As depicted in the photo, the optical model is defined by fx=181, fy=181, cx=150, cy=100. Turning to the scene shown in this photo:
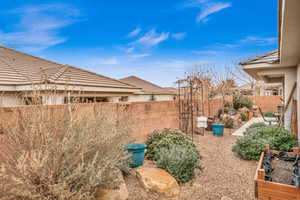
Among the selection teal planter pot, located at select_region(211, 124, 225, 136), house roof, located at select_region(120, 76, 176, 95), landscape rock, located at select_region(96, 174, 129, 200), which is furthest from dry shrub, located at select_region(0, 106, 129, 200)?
house roof, located at select_region(120, 76, 176, 95)

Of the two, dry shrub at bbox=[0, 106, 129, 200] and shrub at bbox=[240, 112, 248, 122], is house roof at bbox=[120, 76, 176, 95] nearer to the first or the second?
shrub at bbox=[240, 112, 248, 122]

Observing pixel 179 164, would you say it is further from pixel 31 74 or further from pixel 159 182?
pixel 31 74

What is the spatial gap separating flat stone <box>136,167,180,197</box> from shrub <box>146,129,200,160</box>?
3.65 ft

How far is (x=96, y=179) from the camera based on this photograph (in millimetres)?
2230

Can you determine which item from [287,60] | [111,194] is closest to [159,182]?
[111,194]

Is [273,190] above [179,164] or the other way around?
above

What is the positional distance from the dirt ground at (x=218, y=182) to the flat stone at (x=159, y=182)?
0.35 ft

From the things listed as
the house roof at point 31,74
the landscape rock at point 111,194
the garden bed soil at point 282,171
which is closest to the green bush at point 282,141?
the garden bed soil at point 282,171

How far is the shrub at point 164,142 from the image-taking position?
4.80 meters

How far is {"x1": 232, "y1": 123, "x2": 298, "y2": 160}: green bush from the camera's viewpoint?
15.7ft

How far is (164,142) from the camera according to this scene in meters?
4.84

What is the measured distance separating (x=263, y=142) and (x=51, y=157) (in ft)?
16.6

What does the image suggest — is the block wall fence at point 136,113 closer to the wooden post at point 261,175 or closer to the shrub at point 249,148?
the wooden post at point 261,175

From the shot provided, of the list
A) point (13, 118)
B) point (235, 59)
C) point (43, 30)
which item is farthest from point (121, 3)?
point (235, 59)
